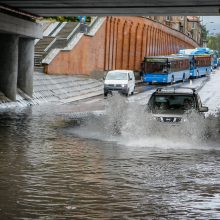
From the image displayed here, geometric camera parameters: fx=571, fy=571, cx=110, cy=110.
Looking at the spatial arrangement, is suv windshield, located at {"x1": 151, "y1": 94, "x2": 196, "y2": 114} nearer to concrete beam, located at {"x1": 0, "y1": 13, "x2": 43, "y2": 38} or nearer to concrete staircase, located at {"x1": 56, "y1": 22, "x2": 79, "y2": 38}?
concrete beam, located at {"x1": 0, "y1": 13, "x2": 43, "y2": 38}

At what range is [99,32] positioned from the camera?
59812 millimetres

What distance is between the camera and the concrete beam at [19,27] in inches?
1197

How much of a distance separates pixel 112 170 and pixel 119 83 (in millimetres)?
31359

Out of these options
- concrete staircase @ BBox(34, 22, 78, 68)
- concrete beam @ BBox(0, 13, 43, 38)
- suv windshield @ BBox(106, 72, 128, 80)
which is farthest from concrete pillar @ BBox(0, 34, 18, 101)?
concrete staircase @ BBox(34, 22, 78, 68)

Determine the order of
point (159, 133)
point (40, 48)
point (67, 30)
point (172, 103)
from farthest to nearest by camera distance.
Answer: point (67, 30)
point (40, 48)
point (172, 103)
point (159, 133)

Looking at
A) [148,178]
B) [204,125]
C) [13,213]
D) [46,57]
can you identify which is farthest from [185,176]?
[46,57]

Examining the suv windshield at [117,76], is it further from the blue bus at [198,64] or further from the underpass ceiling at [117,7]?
the blue bus at [198,64]

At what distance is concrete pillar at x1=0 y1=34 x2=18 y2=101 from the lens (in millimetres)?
33500

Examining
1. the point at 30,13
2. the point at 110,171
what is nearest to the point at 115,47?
the point at 30,13

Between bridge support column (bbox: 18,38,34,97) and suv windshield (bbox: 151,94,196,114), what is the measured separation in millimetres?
17528

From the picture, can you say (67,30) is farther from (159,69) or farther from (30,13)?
(30,13)

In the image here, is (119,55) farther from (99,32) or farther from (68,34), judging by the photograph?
(68,34)

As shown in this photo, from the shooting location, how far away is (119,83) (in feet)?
145

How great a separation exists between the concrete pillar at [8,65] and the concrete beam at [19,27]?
784 millimetres
